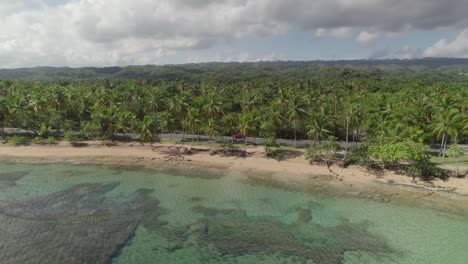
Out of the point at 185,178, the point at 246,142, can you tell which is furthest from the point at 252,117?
the point at 185,178

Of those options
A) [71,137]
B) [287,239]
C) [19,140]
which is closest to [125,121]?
[71,137]

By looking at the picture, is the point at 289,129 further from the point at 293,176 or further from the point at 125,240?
the point at 125,240

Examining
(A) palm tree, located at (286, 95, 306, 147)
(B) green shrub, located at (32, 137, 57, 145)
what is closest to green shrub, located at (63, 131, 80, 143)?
(B) green shrub, located at (32, 137, 57, 145)

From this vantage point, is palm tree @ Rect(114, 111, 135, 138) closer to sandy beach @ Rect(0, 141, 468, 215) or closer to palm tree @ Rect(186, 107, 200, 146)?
sandy beach @ Rect(0, 141, 468, 215)

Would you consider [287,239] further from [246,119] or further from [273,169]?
[246,119]

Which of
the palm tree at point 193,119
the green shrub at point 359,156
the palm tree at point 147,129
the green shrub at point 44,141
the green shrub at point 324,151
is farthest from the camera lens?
the green shrub at point 44,141

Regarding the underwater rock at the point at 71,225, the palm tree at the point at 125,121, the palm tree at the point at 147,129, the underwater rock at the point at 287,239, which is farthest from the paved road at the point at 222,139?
the underwater rock at the point at 287,239

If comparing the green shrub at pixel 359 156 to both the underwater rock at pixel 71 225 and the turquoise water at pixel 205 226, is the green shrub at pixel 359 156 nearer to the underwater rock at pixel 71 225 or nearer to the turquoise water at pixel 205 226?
the turquoise water at pixel 205 226
